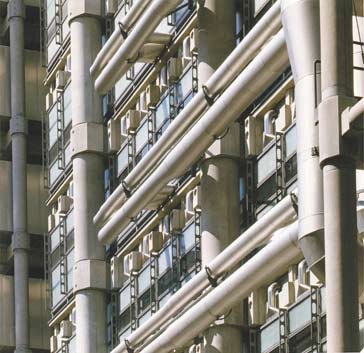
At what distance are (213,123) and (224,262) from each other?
3.43 meters

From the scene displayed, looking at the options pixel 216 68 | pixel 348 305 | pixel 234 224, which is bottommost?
pixel 348 305

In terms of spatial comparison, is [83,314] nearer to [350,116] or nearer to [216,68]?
[216,68]

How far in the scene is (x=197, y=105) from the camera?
52844 millimetres

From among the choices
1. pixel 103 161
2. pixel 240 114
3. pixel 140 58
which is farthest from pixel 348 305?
pixel 103 161

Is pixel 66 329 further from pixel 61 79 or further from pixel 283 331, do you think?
pixel 283 331

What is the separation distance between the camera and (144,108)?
198 ft

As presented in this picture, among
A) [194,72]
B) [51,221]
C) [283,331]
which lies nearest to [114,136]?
[51,221]

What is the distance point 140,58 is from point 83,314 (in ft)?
27.5

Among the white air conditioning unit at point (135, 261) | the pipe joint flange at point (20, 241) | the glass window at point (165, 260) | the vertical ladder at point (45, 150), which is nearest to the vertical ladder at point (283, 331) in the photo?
the glass window at point (165, 260)

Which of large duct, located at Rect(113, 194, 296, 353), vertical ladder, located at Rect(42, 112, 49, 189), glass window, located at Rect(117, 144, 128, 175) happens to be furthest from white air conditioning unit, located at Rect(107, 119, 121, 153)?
vertical ladder, located at Rect(42, 112, 49, 189)

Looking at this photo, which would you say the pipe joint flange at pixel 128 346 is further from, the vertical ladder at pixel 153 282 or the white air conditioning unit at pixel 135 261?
the white air conditioning unit at pixel 135 261

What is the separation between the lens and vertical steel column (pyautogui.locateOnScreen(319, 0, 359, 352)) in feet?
116

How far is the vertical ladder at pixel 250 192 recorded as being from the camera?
51844 mm

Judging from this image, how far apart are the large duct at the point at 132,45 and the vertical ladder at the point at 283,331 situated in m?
10.2
